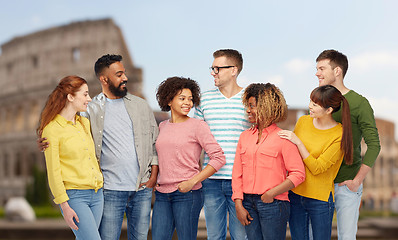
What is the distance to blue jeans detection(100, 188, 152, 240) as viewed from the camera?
3748 mm

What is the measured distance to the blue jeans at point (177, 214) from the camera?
3596 millimetres

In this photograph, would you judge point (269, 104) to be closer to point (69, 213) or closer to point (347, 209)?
point (347, 209)

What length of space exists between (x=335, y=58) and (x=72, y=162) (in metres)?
2.39

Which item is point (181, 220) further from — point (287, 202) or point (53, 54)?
point (53, 54)

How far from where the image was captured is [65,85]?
3559 mm

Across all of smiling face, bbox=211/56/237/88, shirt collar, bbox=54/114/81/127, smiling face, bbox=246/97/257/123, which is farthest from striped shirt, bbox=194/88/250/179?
shirt collar, bbox=54/114/81/127

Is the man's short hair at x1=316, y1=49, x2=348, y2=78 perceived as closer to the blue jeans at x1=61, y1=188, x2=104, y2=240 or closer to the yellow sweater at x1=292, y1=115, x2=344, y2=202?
the yellow sweater at x1=292, y1=115, x2=344, y2=202

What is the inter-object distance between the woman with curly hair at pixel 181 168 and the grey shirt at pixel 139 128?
0.13 meters

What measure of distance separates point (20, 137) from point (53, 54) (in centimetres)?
673

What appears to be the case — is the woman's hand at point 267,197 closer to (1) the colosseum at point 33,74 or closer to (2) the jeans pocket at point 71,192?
(2) the jeans pocket at point 71,192

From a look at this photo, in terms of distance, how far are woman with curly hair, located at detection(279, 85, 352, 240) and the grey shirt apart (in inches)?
48.1

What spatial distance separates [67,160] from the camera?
3.43 m

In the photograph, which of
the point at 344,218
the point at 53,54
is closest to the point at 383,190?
the point at 53,54

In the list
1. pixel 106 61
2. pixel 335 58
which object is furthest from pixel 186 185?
pixel 335 58
